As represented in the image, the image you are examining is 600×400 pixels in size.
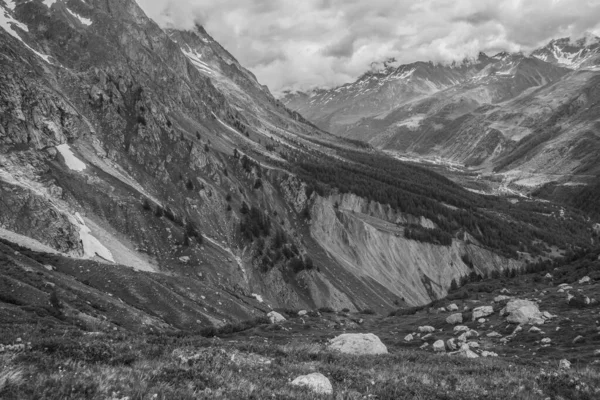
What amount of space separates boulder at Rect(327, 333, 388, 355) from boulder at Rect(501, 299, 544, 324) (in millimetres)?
14346

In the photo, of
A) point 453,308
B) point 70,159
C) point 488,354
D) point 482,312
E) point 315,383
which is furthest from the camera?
point 70,159

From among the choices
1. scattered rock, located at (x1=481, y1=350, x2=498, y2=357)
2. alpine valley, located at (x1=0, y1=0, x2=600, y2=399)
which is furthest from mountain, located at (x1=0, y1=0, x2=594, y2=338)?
scattered rock, located at (x1=481, y1=350, x2=498, y2=357)

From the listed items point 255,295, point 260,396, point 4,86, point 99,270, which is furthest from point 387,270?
point 260,396

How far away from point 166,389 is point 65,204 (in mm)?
57095

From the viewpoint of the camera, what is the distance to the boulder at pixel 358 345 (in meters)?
19.2

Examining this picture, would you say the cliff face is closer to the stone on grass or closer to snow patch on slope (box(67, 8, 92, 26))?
the stone on grass

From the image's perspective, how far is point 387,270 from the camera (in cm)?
10600

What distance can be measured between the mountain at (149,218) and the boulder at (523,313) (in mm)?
29373

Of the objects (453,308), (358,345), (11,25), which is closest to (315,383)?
(358,345)

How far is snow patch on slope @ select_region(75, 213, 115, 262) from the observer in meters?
50.6

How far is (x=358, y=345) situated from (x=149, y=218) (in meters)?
51.5

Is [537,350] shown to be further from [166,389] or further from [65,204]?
[65,204]

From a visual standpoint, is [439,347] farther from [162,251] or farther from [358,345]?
[162,251]

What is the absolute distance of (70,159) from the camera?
64812mm
